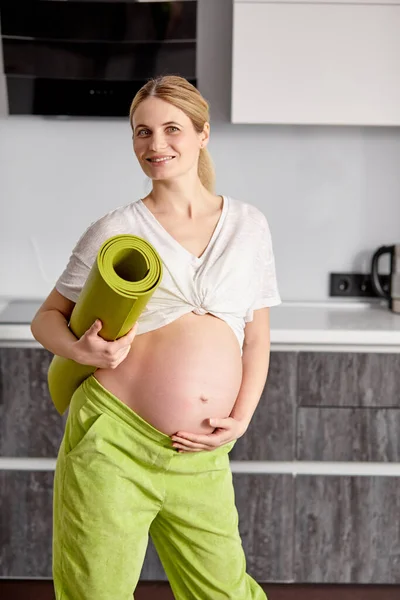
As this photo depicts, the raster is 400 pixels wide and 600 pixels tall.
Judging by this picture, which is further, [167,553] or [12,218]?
[12,218]

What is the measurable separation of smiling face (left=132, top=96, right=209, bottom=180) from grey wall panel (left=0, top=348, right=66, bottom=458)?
3.46 feet

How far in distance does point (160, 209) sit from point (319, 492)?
125cm

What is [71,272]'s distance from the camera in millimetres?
1473

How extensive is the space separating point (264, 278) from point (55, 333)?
42 cm

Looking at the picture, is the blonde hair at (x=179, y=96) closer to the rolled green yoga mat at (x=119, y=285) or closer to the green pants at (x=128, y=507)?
the rolled green yoga mat at (x=119, y=285)

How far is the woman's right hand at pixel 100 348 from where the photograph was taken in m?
1.31

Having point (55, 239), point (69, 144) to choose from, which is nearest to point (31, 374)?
point (55, 239)

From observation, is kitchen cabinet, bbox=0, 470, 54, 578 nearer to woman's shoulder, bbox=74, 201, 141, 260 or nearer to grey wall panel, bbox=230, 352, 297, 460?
grey wall panel, bbox=230, 352, 297, 460

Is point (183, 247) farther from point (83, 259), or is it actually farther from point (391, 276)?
point (391, 276)

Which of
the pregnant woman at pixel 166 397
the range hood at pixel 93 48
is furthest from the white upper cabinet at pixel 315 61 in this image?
the pregnant woman at pixel 166 397

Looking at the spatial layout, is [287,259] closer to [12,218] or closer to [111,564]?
[12,218]

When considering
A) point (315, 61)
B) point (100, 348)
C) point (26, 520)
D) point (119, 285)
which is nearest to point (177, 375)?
point (100, 348)

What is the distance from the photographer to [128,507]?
1.42 m

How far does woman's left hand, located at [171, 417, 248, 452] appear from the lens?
1416 millimetres
